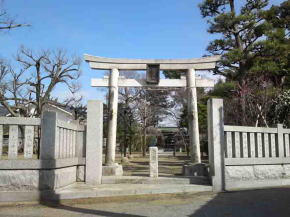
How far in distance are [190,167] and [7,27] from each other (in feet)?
46.5

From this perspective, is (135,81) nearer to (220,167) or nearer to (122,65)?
(122,65)

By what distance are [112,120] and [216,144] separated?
4246 mm

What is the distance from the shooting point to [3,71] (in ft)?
101

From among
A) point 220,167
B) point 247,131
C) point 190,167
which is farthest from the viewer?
point 190,167

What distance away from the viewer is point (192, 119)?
38.0 ft

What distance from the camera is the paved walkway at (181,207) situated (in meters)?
6.33

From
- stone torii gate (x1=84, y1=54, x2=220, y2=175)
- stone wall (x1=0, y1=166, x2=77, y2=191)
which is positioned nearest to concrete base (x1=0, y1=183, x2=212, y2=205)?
stone wall (x1=0, y1=166, x2=77, y2=191)

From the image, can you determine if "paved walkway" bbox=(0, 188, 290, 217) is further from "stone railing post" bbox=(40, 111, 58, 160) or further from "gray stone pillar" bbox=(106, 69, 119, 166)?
"gray stone pillar" bbox=(106, 69, 119, 166)

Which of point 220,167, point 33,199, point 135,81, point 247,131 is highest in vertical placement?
point 135,81

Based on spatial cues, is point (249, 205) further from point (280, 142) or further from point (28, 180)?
point (28, 180)

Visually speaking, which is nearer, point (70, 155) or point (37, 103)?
point (70, 155)

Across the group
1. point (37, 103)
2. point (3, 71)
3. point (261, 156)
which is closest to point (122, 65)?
point (261, 156)

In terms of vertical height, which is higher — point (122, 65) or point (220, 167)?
point (122, 65)

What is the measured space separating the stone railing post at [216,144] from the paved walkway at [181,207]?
0.77 metres
